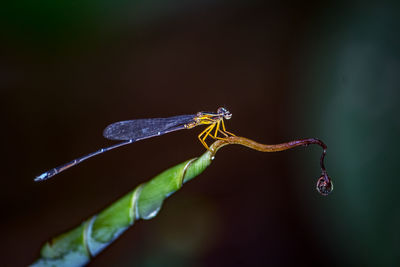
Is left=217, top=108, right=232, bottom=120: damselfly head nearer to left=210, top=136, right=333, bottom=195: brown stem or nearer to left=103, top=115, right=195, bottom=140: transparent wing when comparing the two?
left=103, top=115, right=195, bottom=140: transparent wing

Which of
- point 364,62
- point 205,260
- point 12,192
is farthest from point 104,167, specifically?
point 364,62

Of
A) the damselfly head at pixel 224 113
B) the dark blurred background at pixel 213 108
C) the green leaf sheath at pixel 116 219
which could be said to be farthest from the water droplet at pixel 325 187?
the dark blurred background at pixel 213 108

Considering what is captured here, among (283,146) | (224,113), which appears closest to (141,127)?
(224,113)

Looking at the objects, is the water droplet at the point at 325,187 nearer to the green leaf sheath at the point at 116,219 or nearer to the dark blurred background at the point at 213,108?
the green leaf sheath at the point at 116,219

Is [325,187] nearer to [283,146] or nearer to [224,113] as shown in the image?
[283,146]

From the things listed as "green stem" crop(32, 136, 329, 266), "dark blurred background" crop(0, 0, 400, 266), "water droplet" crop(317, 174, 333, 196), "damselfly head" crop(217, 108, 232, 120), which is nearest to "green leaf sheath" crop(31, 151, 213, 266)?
"green stem" crop(32, 136, 329, 266)

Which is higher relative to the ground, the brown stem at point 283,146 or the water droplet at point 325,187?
the brown stem at point 283,146

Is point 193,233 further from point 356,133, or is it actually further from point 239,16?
point 239,16

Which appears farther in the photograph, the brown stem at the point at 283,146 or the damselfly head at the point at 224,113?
the damselfly head at the point at 224,113
